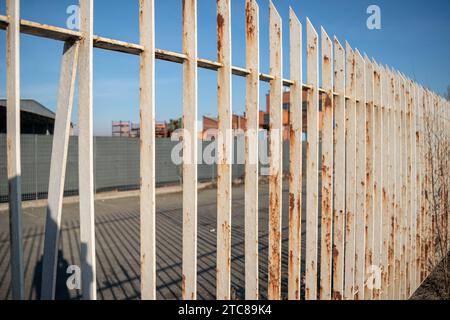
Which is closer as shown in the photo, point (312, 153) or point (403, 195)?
point (312, 153)

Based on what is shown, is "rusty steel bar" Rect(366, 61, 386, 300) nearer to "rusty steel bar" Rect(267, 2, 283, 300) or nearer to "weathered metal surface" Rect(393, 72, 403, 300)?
"weathered metal surface" Rect(393, 72, 403, 300)

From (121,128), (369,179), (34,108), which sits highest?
(121,128)

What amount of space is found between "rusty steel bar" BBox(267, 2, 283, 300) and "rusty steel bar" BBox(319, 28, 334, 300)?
0.64m

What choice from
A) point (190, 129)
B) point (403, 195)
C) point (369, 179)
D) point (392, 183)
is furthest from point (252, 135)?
point (403, 195)

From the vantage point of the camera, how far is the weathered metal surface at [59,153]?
4.11 feet

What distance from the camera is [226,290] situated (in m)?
1.79

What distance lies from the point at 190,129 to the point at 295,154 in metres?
0.90

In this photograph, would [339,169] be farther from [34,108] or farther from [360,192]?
[34,108]

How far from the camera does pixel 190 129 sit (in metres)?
1.59

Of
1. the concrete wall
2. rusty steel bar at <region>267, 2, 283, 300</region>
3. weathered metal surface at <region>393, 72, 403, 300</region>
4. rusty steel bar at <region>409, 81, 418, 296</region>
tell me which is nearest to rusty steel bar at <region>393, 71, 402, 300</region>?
weathered metal surface at <region>393, 72, 403, 300</region>

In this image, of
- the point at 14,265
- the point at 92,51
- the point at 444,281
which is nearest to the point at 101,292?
the point at 14,265

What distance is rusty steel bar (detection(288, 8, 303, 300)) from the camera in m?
2.20

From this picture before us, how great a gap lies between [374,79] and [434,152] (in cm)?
220

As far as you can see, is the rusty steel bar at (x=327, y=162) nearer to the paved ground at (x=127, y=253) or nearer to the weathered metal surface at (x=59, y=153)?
the paved ground at (x=127, y=253)
